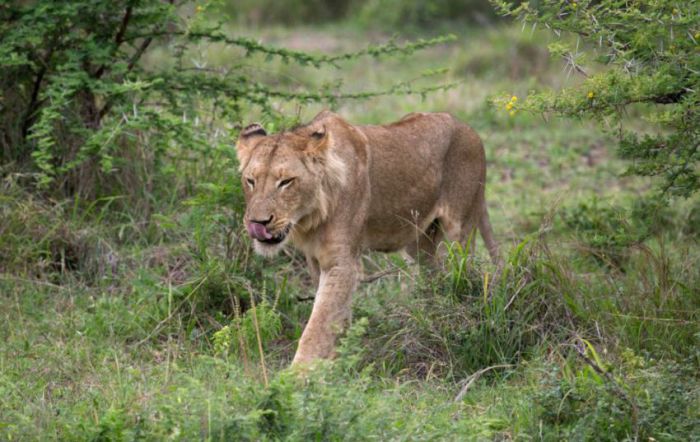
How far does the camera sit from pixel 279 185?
541cm

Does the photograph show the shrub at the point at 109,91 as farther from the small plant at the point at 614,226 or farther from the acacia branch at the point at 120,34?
the small plant at the point at 614,226

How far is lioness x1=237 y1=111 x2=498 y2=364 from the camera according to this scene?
5422 millimetres

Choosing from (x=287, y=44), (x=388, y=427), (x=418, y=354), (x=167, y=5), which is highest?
(x=167, y=5)

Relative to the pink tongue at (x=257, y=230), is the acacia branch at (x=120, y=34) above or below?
above

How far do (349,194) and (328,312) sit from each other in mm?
655

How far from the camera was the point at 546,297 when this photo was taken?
564 centimetres

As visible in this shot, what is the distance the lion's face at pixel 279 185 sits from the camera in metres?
5.34

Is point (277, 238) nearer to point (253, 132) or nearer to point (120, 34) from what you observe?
point (253, 132)

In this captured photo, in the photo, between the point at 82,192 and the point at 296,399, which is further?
the point at 82,192

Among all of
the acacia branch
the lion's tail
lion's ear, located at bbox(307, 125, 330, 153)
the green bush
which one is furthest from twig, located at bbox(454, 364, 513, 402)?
the acacia branch

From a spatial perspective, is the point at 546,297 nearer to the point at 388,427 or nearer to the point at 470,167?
the point at 470,167

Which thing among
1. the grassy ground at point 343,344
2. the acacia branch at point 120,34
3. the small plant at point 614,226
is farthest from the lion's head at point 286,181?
the acacia branch at point 120,34

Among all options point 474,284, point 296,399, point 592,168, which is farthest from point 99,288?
point 592,168

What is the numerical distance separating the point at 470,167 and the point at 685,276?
142 centimetres
